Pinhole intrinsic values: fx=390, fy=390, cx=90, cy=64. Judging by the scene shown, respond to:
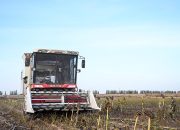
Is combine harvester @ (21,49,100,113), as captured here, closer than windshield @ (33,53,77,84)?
Yes

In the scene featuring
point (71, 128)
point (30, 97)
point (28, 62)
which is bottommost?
point (71, 128)

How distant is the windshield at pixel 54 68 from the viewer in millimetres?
17719

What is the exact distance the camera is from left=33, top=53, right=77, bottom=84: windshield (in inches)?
698

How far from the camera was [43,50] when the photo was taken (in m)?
17.7

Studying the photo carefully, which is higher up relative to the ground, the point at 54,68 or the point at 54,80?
the point at 54,68

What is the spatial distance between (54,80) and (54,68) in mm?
558

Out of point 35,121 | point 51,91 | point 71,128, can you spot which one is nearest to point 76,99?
point 51,91

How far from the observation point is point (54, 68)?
18.0m

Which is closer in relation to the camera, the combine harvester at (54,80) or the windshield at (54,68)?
the combine harvester at (54,80)

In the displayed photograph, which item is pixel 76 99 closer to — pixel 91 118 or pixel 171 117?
pixel 91 118

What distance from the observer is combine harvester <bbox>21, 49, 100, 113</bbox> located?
16.5 metres

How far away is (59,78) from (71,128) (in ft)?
15.8

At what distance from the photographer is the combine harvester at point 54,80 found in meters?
16.5

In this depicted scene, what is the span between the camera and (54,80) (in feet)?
58.7
